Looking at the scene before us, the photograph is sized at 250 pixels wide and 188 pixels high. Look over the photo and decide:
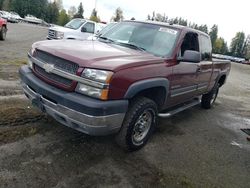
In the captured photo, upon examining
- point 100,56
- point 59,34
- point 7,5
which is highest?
point 100,56

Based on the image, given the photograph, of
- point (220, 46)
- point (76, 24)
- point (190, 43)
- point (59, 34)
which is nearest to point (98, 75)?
point (190, 43)

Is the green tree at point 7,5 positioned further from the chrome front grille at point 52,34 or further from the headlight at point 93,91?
the headlight at point 93,91

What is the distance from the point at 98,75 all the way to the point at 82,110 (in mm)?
451

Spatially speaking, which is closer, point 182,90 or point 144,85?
point 144,85

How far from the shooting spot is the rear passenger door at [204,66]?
6.09 meters

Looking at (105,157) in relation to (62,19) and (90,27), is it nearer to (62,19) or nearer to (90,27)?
(90,27)

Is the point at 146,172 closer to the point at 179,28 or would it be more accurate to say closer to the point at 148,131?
the point at 148,131

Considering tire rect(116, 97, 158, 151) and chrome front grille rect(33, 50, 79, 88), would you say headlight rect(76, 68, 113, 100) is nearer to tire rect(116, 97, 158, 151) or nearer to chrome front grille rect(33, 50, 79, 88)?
chrome front grille rect(33, 50, 79, 88)

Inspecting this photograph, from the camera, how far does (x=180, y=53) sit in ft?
16.5

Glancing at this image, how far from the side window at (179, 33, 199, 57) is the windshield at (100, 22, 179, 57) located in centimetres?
26

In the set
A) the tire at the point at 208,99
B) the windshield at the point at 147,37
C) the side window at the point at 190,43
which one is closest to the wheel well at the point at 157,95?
the windshield at the point at 147,37

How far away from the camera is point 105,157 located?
4.05m

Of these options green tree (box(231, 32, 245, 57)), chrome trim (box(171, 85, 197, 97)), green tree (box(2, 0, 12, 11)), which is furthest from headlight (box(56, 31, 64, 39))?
green tree (box(231, 32, 245, 57))

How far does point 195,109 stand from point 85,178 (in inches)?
196
